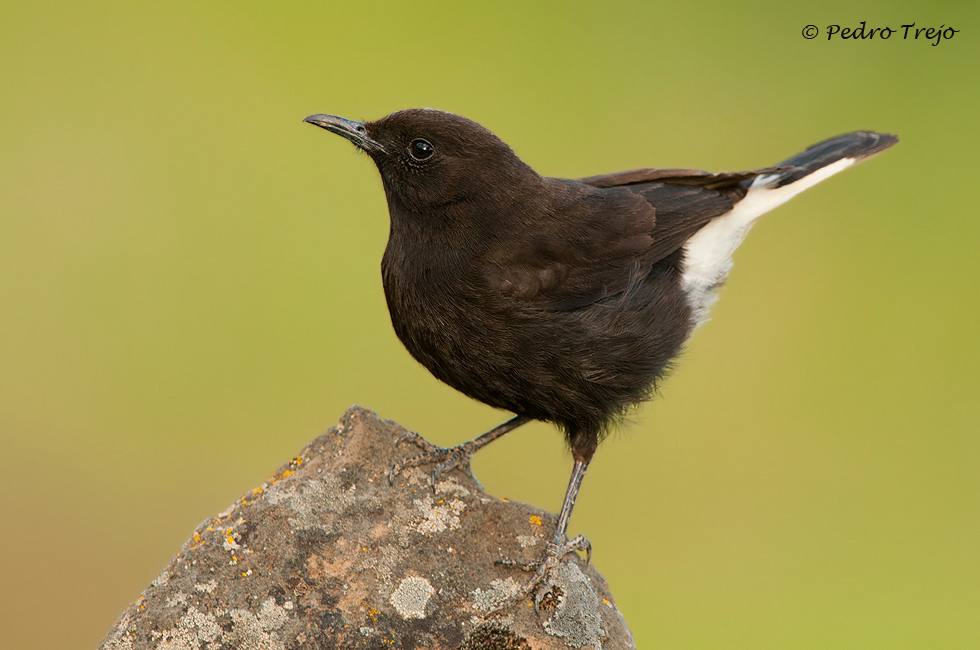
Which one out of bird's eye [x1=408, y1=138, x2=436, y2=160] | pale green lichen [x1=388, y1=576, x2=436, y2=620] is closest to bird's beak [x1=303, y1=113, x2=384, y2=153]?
bird's eye [x1=408, y1=138, x2=436, y2=160]

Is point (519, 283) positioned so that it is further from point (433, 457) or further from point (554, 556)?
point (554, 556)

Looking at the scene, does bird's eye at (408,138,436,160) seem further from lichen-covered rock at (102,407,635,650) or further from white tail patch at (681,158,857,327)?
white tail patch at (681,158,857,327)

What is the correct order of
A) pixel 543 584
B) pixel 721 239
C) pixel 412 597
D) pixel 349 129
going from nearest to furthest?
pixel 412 597 < pixel 543 584 < pixel 349 129 < pixel 721 239

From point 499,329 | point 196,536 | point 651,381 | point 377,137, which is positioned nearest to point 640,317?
point 651,381

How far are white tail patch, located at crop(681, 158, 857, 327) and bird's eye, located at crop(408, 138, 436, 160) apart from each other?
1.82 m

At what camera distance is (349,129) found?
5348 mm

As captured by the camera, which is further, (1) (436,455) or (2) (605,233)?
(2) (605,233)

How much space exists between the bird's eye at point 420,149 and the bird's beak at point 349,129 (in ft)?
0.60

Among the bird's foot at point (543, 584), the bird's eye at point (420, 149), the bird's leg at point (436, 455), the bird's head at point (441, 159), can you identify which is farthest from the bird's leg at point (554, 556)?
the bird's eye at point (420, 149)

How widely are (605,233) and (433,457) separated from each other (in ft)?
5.32

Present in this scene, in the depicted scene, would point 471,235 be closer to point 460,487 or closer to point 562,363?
point 562,363

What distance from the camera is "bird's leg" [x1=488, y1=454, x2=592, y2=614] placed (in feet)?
14.7

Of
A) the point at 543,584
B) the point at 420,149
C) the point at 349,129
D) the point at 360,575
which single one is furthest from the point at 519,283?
the point at 360,575

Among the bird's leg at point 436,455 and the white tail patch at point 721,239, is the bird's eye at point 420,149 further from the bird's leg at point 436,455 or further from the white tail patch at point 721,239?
the white tail patch at point 721,239
